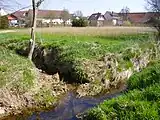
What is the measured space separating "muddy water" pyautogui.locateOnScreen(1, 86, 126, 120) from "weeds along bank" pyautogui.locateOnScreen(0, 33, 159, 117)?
51 centimetres

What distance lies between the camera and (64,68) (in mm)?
20688

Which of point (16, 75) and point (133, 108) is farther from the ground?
point (16, 75)

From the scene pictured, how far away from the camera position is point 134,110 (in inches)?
394

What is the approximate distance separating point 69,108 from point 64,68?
5.95m

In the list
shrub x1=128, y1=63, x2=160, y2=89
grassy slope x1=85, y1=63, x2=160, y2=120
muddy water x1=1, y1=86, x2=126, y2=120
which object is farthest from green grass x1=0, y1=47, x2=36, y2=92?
grassy slope x1=85, y1=63, x2=160, y2=120

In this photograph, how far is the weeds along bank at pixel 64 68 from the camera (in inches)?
587

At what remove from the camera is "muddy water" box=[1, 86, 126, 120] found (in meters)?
13.6

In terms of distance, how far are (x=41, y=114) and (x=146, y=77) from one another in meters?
4.57

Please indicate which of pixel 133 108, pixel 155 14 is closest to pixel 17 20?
pixel 155 14

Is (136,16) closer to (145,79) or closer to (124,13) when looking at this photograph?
(124,13)

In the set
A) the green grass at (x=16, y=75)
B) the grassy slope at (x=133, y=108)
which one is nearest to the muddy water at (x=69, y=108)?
the green grass at (x=16, y=75)

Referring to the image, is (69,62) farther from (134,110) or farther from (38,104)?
(134,110)

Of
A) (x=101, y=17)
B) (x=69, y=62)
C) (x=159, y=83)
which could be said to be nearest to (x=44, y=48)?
(x=69, y=62)

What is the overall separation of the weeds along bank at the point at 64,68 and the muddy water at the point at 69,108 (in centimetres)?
51
